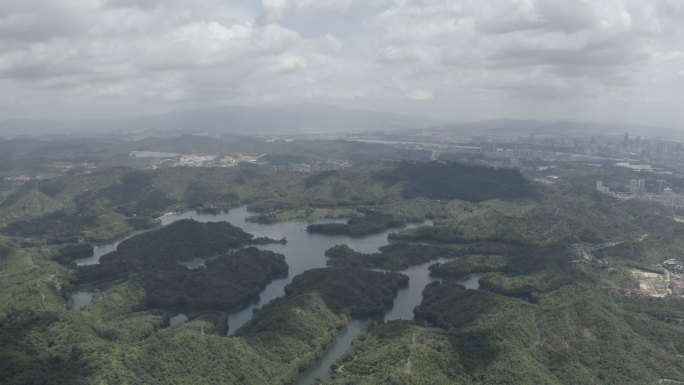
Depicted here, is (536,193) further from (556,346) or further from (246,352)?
(246,352)

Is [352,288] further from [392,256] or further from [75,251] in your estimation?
[75,251]

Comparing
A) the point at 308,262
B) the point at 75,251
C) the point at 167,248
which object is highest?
the point at 167,248

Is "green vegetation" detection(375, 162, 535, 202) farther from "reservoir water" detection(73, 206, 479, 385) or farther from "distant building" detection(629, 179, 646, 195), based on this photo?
"distant building" detection(629, 179, 646, 195)

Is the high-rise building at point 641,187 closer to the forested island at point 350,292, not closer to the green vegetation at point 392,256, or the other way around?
the forested island at point 350,292

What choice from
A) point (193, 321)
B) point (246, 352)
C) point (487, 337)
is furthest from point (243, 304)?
point (487, 337)

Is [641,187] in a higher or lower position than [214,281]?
higher

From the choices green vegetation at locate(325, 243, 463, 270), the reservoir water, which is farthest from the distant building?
green vegetation at locate(325, 243, 463, 270)

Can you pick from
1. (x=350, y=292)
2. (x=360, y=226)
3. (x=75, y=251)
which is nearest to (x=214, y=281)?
(x=350, y=292)

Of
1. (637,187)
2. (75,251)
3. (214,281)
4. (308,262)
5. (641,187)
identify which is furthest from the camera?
(637,187)

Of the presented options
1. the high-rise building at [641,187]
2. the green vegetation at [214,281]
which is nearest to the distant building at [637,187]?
the high-rise building at [641,187]

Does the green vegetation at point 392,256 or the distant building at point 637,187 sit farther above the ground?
the distant building at point 637,187

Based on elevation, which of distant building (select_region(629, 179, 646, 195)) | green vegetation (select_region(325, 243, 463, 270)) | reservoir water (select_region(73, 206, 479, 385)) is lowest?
reservoir water (select_region(73, 206, 479, 385))
